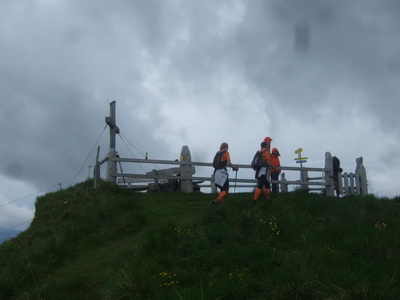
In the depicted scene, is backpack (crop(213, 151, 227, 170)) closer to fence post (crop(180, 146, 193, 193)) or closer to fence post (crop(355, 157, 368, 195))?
fence post (crop(180, 146, 193, 193))

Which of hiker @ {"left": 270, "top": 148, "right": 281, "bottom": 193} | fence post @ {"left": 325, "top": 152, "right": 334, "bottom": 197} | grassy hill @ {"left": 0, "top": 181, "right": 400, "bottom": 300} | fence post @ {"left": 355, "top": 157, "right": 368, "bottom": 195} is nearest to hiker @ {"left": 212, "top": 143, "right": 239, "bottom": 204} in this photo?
grassy hill @ {"left": 0, "top": 181, "right": 400, "bottom": 300}

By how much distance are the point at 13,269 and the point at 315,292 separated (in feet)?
15.5

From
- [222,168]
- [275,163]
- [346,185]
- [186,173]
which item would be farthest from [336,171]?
[222,168]

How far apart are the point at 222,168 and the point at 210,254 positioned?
160 inches

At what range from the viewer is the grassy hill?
523cm

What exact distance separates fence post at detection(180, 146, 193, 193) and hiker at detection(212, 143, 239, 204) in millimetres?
3802

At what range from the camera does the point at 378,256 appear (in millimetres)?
6223

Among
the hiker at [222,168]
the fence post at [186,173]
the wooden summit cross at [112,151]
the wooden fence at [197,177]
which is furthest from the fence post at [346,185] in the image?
the wooden summit cross at [112,151]

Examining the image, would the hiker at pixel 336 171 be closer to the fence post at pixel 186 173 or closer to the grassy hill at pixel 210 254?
the fence post at pixel 186 173

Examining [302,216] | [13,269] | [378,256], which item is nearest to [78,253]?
[13,269]

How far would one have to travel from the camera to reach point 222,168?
10.4 m

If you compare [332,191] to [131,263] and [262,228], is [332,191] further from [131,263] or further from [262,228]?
[131,263]

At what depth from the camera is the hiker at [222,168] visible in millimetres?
10219

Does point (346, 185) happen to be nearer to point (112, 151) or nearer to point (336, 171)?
point (336, 171)
